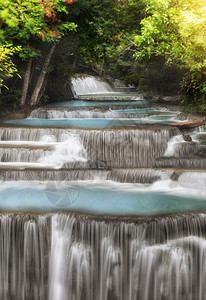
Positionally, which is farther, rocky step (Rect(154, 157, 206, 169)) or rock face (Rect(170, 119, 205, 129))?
rock face (Rect(170, 119, 205, 129))

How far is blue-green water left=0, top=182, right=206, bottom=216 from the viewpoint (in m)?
8.34

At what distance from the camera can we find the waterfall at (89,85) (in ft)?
91.8

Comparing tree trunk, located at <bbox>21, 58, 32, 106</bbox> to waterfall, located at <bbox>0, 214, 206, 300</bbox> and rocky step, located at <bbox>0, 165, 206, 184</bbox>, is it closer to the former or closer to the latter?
rocky step, located at <bbox>0, 165, 206, 184</bbox>

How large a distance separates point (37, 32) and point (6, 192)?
24.2 ft

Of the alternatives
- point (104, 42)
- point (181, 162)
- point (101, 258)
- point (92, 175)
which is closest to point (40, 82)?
point (104, 42)

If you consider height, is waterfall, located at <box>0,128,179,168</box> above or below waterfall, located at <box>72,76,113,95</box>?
below

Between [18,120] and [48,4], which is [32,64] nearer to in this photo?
[18,120]

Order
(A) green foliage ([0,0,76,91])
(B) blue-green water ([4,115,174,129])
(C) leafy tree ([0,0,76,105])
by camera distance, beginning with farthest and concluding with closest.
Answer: (B) blue-green water ([4,115,174,129]) → (C) leafy tree ([0,0,76,105]) → (A) green foliage ([0,0,76,91])

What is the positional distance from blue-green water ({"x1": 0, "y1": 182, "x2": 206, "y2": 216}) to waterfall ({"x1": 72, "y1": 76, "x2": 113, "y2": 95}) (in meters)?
18.5

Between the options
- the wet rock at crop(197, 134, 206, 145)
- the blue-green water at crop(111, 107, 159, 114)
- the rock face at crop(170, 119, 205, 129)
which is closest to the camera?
the wet rock at crop(197, 134, 206, 145)

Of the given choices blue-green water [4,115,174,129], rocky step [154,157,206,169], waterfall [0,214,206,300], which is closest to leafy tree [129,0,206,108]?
blue-green water [4,115,174,129]

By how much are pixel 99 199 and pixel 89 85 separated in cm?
2116

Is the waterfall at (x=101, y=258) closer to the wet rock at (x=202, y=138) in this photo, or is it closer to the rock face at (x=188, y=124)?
the wet rock at (x=202, y=138)

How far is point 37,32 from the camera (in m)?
14.4
